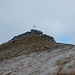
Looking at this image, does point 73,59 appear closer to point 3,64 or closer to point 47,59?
point 47,59

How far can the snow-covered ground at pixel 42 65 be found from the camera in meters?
16.2

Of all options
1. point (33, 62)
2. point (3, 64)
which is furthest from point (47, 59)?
point (3, 64)

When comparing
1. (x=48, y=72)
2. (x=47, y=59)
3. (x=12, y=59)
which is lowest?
(x=48, y=72)

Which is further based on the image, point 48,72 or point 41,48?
point 41,48

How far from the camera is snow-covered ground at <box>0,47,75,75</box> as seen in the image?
16250 millimetres

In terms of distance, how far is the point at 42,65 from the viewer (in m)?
18.6

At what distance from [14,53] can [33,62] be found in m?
6.50

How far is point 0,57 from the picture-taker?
26.5 meters

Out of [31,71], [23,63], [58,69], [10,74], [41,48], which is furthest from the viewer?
[41,48]

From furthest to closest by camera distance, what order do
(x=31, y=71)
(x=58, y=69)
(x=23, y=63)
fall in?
(x=23, y=63) < (x=31, y=71) < (x=58, y=69)

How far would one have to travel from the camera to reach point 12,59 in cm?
2411

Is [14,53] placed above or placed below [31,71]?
above

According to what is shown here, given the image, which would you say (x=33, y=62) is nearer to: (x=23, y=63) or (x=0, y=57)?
(x=23, y=63)

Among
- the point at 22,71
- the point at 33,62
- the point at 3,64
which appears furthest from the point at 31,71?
the point at 3,64
